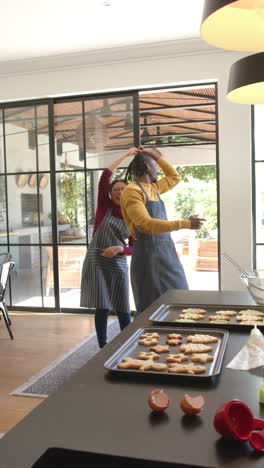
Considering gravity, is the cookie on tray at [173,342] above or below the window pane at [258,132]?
below

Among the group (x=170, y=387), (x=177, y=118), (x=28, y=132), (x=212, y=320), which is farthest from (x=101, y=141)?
(x=170, y=387)

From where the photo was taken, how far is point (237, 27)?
129 cm

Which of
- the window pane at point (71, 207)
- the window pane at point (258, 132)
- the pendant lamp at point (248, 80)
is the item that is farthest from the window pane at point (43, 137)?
the pendant lamp at point (248, 80)

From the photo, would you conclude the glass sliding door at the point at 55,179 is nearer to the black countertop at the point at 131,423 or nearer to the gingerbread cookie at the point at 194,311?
the gingerbread cookie at the point at 194,311

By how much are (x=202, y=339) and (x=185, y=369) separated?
25 cm

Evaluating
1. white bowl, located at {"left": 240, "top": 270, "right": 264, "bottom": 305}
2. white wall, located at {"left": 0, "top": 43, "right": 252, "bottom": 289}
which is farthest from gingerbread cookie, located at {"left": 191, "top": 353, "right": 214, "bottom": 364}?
white wall, located at {"left": 0, "top": 43, "right": 252, "bottom": 289}

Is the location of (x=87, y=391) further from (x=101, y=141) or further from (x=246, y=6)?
(x=101, y=141)

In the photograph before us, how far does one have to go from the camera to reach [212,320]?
1.59 meters

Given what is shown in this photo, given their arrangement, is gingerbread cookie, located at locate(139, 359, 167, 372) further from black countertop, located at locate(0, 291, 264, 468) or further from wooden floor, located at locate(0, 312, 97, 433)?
wooden floor, located at locate(0, 312, 97, 433)

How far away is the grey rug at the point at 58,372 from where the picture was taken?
295 cm

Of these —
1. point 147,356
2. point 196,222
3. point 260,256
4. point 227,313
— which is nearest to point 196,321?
point 227,313

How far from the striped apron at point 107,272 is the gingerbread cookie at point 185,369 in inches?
84.6

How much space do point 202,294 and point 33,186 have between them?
345 cm

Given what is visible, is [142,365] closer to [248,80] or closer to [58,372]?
[248,80]
